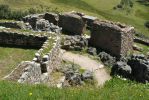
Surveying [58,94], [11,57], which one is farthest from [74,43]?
[58,94]

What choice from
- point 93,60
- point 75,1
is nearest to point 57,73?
point 93,60

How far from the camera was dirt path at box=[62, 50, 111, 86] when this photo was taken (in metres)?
30.2

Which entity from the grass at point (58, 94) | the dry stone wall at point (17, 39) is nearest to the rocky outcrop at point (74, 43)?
the dry stone wall at point (17, 39)

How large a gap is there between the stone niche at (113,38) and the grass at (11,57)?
6.06 metres

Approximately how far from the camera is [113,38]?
111 ft

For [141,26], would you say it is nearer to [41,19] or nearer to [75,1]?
[75,1]

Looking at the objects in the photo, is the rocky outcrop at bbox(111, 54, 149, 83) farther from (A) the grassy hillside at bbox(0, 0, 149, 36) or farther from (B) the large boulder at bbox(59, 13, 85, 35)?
(A) the grassy hillside at bbox(0, 0, 149, 36)

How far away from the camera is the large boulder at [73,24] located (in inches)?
1505

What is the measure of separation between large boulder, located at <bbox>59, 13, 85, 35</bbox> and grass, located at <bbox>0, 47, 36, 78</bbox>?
7.60 metres

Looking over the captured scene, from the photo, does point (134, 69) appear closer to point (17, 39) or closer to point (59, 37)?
A: point (59, 37)

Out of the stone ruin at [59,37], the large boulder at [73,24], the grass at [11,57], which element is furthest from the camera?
the large boulder at [73,24]

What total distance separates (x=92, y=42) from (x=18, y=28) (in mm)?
6110

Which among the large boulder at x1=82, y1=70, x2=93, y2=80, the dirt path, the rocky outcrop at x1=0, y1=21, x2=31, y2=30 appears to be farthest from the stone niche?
the rocky outcrop at x1=0, y1=21, x2=31, y2=30

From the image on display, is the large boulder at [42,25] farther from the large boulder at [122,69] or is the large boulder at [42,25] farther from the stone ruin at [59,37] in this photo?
the large boulder at [122,69]
